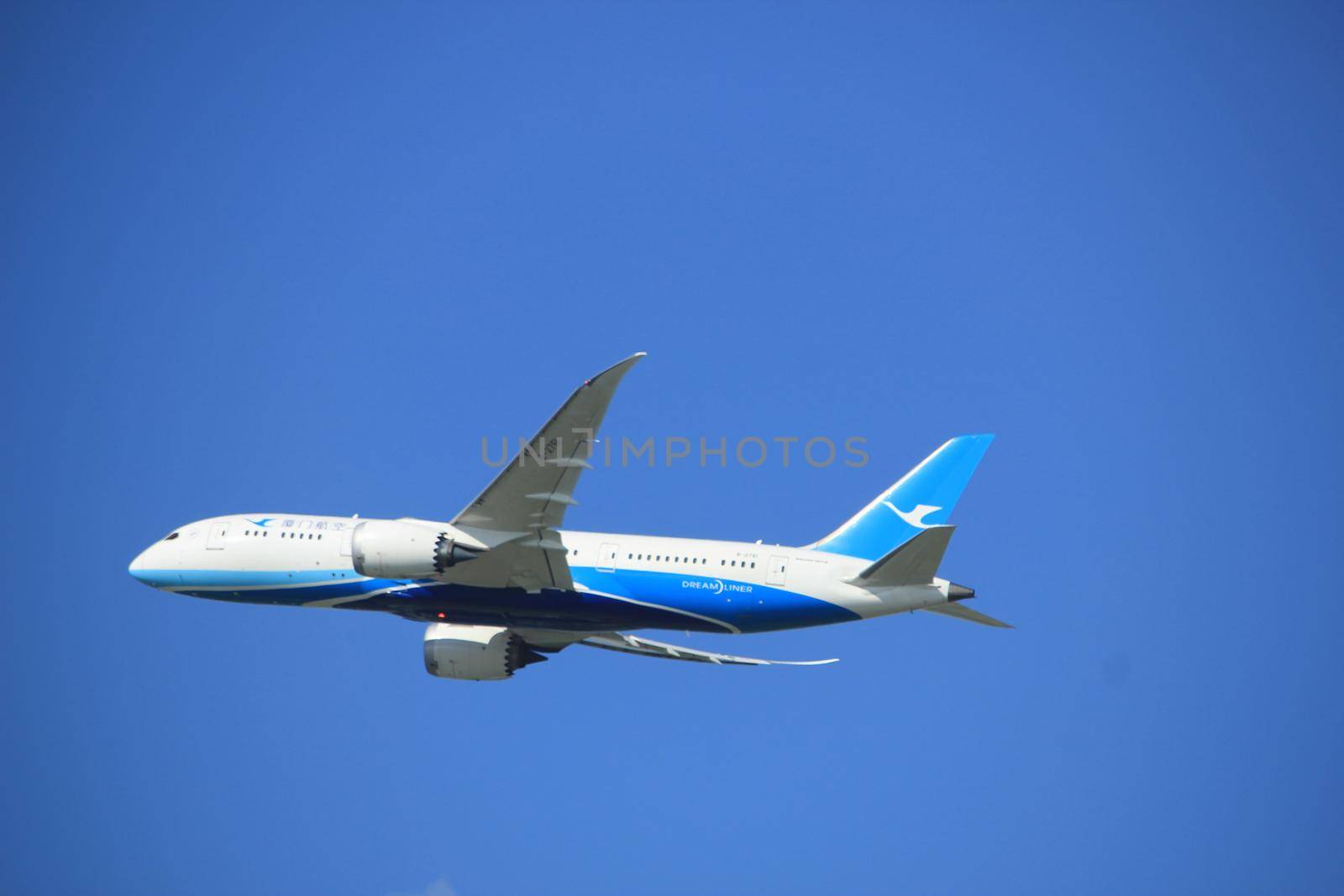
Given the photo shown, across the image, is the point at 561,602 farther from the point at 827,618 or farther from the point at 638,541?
the point at 827,618

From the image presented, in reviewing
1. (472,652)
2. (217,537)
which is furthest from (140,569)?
(472,652)

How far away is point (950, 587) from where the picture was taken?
4472 centimetres

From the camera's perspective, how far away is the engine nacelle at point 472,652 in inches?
2106

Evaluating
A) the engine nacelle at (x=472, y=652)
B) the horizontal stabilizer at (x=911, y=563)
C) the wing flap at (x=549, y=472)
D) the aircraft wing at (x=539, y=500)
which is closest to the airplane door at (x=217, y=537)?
the engine nacelle at (x=472, y=652)

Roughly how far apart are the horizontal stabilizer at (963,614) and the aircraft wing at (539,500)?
11.5m

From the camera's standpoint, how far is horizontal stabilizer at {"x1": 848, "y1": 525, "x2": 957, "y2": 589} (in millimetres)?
42906

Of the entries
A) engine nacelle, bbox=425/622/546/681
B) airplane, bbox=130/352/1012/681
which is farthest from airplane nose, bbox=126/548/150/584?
engine nacelle, bbox=425/622/546/681

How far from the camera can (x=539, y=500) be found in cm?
4284

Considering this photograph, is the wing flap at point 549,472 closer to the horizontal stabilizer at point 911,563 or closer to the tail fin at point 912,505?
the horizontal stabilizer at point 911,563

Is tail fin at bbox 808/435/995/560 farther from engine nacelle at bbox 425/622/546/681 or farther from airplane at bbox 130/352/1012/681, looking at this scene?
engine nacelle at bbox 425/622/546/681

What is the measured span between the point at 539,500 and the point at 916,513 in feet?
45.7

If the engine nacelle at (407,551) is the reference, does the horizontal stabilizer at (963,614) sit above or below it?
below

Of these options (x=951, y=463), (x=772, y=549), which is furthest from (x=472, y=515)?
(x=951, y=463)

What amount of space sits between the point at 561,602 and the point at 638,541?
127 inches
